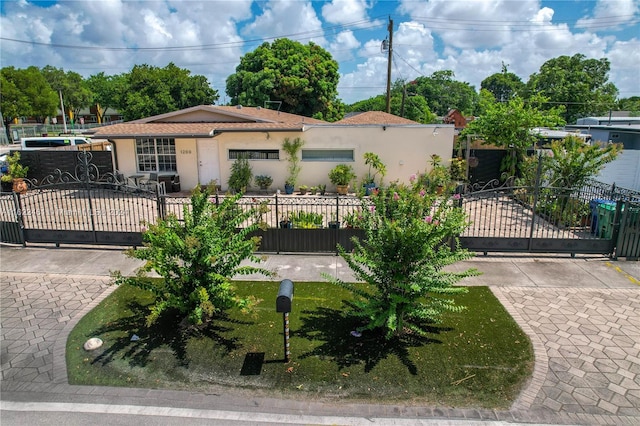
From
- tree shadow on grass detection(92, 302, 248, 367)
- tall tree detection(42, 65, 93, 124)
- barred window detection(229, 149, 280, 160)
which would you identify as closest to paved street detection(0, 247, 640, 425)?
tree shadow on grass detection(92, 302, 248, 367)

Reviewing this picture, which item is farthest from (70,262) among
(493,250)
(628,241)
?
(628,241)

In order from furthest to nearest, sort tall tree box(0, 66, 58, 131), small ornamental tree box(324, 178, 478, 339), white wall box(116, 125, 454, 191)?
tall tree box(0, 66, 58, 131) < white wall box(116, 125, 454, 191) < small ornamental tree box(324, 178, 478, 339)

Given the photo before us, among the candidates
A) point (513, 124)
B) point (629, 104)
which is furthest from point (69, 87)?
point (629, 104)

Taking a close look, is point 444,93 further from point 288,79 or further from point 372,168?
point 372,168

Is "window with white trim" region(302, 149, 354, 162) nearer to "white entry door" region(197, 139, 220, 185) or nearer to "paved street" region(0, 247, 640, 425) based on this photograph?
"white entry door" region(197, 139, 220, 185)

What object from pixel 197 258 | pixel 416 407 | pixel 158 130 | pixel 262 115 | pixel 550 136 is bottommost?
pixel 416 407

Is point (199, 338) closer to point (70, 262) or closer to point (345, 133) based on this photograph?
point (70, 262)
